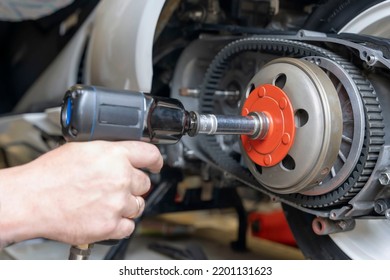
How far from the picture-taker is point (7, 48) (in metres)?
1.43

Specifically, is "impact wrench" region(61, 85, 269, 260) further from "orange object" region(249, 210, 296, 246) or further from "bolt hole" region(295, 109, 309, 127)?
"orange object" region(249, 210, 296, 246)

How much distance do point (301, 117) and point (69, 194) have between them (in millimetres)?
340

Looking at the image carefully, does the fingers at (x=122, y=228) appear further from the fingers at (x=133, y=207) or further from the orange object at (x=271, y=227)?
the orange object at (x=271, y=227)

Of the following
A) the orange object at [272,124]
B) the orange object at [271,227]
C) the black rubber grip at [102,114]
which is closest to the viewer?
Result: the black rubber grip at [102,114]

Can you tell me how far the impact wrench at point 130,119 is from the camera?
21.8 inches

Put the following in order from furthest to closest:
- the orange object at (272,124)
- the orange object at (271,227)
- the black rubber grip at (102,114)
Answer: the orange object at (271,227), the orange object at (272,124), the black rubber grip at (102,114)

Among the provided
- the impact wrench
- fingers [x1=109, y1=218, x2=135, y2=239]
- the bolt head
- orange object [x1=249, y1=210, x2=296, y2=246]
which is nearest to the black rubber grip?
the impact wrench

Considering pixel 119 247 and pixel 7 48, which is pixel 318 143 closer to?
pixel 119 247

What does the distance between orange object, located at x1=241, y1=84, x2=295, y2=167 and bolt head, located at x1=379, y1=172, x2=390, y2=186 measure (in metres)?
0.13

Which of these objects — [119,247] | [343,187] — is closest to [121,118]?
[343,187]

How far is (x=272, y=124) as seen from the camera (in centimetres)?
67

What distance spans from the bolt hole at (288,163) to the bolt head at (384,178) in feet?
0.40

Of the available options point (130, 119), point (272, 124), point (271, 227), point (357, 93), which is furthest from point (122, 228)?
point (271, 227)

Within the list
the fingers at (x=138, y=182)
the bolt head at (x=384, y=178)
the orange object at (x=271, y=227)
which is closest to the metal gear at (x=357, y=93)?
the bolt head at (x=384, y=178)
